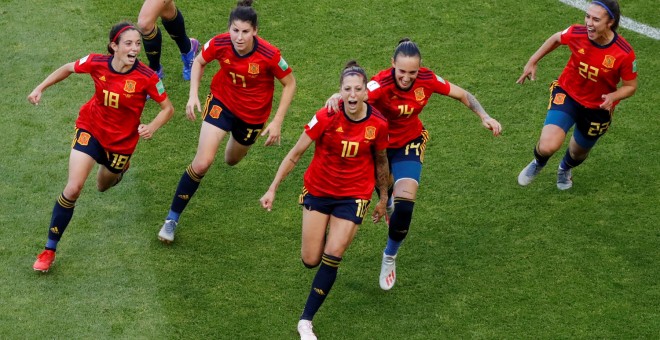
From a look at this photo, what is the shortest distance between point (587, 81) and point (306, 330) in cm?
375

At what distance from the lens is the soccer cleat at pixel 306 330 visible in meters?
9.23

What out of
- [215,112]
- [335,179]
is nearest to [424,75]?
[335,179]

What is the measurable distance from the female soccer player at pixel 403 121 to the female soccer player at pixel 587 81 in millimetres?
1349

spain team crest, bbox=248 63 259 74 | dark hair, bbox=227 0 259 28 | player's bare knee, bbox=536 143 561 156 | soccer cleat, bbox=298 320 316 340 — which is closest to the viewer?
soccer cleat, bbox=298 320 316 340

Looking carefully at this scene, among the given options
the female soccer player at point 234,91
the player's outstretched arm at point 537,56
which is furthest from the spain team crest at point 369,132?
the player's outstretched arm at point 537,56

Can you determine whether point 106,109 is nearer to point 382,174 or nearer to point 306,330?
point 382,174

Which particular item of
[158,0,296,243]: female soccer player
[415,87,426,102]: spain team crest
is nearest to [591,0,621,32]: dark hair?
[415,87,426,102]: spain team crest

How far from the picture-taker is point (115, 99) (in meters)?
9.78

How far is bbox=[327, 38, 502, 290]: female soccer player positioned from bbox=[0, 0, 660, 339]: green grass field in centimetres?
60

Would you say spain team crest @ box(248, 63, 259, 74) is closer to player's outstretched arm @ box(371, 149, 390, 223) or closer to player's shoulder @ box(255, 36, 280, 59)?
player's shoulder @ box(255, 36, 280, 59)

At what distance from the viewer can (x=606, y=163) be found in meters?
11.8

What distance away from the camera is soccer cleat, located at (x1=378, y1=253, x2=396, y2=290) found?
9945 millimetres

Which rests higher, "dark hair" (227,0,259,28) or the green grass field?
"dark hair" (227,0,259,28)

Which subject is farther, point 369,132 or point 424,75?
point 424,75
